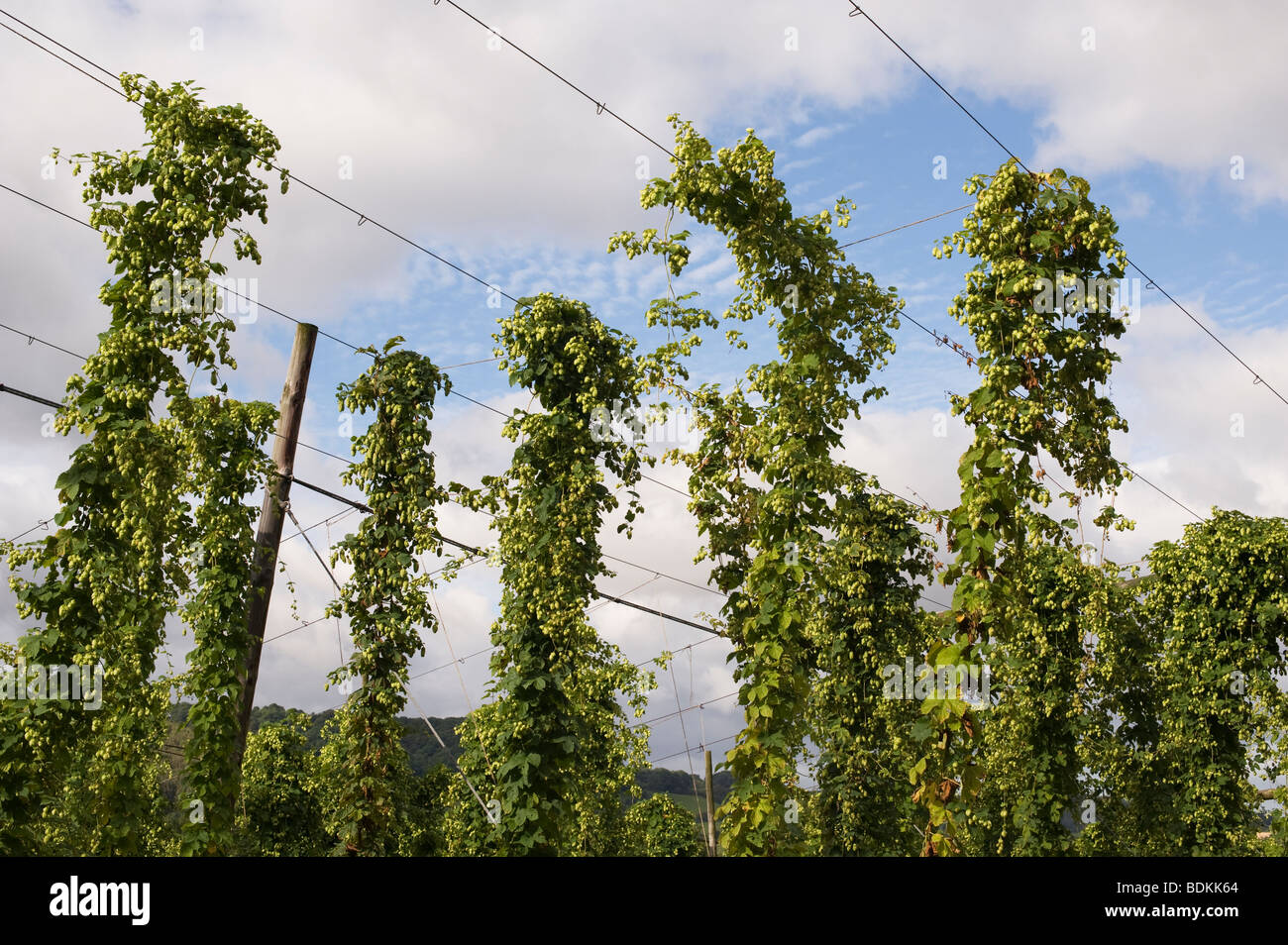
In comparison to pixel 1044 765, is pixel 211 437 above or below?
above

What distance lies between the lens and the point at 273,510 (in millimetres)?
14469

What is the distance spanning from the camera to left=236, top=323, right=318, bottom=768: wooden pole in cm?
1392

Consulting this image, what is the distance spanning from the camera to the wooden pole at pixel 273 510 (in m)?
13.9

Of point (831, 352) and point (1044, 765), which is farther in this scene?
point (1044, 765)

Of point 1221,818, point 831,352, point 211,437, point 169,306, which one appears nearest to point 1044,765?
point 1221,818

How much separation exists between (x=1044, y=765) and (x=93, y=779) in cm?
2237

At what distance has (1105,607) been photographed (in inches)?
957

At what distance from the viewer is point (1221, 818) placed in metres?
25.8
